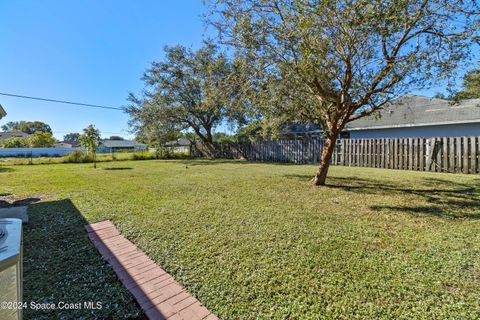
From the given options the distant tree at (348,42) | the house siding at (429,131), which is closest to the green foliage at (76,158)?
the distant tree at (348,42)

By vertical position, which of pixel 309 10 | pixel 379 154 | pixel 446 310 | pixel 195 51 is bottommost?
pixel 446 310

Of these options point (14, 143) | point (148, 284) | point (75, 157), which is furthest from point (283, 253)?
point (14, 143)

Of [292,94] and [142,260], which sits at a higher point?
[292,94]

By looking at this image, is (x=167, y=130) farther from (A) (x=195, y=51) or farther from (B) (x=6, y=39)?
(B) (x=6, y=39)

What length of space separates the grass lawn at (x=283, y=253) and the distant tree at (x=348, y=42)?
2560mm

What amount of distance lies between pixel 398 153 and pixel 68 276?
11.4 m

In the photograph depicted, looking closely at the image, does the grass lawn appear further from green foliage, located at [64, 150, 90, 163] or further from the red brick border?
green foliage, located at [64, 150, 90, 163]

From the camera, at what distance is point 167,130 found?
18484 millimetres

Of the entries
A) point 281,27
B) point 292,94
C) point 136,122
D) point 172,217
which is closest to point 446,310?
point 172,217

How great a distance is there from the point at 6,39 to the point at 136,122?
9350mm

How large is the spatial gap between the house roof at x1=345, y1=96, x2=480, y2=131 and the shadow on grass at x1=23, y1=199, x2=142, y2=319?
476 inches

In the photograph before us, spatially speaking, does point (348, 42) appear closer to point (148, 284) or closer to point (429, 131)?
point (148, 284)

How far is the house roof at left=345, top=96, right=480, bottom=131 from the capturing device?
11841 mm

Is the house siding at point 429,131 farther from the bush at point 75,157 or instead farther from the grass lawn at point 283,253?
the bush at point 75,157
